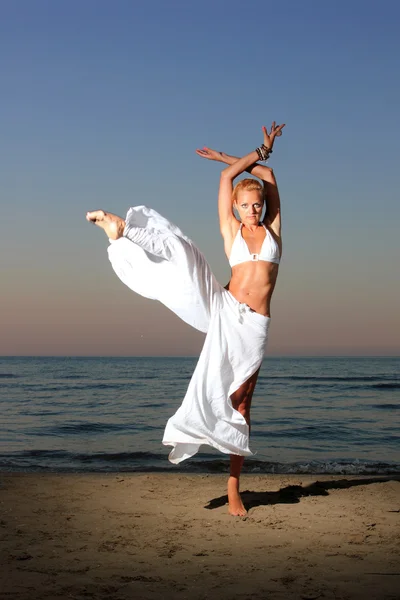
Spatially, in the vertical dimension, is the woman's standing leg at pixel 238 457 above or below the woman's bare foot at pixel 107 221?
below

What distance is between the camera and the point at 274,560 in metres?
4.04

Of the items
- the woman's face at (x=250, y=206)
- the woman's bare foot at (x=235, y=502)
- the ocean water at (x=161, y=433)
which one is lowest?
the ocean water at (x=161, y=433)

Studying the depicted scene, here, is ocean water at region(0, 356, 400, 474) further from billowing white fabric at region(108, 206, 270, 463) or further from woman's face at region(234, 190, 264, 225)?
woman's face at region(234, 190, 264, 225)

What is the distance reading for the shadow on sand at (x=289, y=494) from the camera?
571cm

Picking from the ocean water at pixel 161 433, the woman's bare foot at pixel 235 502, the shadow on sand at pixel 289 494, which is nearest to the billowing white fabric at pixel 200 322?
the woman's bare foot at pixel 235 502

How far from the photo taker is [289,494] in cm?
608

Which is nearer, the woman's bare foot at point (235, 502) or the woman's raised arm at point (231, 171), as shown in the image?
the woman's bare foot at point (235, 502)

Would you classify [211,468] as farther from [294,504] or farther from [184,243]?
[184,243]

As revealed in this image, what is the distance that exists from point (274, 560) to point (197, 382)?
1.51 m

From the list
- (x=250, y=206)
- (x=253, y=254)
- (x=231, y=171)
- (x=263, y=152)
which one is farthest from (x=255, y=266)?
(x=263, y=152)

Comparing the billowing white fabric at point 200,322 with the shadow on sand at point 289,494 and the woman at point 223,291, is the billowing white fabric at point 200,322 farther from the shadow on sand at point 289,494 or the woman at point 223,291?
the shadow on sand at point 289,494

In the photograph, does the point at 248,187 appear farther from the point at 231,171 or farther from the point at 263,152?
the point at 263,152

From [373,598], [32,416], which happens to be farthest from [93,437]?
[373,598]

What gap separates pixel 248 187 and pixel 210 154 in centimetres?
A: 55
